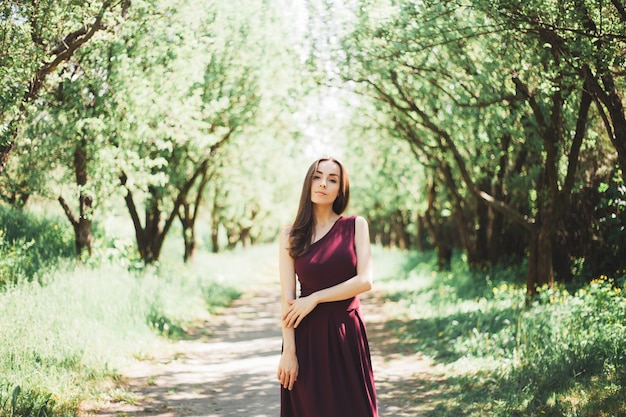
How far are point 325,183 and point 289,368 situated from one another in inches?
45.1

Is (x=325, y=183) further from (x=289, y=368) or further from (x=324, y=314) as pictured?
(x=289, y=368)

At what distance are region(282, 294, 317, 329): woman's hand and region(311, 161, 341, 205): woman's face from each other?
2.03 ft

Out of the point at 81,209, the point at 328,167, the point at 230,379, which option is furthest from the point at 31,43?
the point at 230,379

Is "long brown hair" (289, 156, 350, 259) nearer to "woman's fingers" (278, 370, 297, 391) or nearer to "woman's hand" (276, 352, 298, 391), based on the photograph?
"woman's hand" (276, 352, 298, 391)

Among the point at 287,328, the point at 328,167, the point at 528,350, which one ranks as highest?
the point at 328,167

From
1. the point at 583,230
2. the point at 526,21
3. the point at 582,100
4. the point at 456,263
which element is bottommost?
the point at 456,263

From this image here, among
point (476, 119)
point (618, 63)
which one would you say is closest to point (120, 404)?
point (618, 63)

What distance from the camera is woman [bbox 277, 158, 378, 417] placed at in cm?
362

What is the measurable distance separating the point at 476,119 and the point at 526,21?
4.60m

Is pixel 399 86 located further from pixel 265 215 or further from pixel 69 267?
pixel 265 215

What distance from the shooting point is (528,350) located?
307 inches

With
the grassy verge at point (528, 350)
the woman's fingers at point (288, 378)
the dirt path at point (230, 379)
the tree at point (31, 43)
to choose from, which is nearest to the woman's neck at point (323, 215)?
the woman's fingers at point (288, 378)

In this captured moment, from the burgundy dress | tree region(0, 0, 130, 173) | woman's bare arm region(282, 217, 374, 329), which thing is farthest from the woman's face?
tree region(0, 0, 130, 173)

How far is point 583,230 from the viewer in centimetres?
1209
